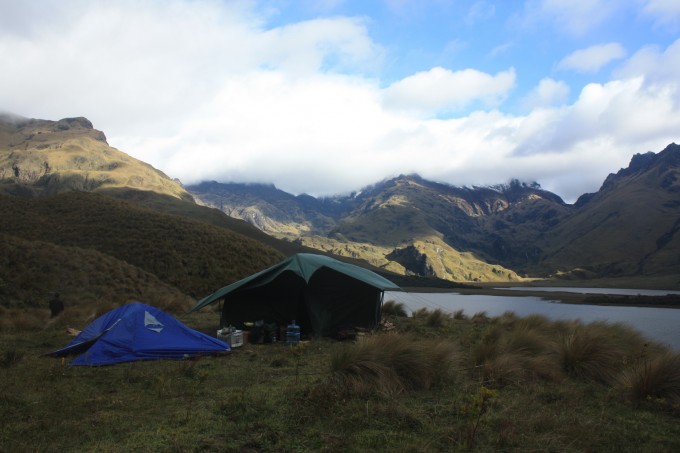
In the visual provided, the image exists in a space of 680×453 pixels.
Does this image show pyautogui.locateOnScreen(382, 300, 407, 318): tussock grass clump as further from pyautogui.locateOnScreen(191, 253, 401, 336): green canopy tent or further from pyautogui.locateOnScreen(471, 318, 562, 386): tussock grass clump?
pyautogui.locateOnScreen(471, 318, 562, 386): tussock grass clump

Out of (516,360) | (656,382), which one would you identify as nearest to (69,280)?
(516,360)

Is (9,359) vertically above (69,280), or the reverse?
(69,280)

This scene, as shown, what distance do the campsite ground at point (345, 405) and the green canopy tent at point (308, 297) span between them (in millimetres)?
5206

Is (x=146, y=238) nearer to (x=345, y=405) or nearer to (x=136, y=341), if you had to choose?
(x=136, y=341)

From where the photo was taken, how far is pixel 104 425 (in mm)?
6363

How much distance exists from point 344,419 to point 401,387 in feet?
6.23

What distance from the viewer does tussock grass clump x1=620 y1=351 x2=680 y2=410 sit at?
7.91m

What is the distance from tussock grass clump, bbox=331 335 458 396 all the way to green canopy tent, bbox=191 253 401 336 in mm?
7199

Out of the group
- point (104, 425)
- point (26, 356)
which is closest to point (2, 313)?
point (26, 356)

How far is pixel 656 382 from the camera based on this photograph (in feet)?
26.3

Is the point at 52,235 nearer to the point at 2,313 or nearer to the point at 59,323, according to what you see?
the point at 2,313

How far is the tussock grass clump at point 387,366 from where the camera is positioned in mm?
7820

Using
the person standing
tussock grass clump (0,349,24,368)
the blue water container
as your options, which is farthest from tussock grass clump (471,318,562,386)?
the person standing

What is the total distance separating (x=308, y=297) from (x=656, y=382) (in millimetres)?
10648
